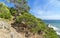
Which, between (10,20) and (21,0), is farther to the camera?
(21,0)

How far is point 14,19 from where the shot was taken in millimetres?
21906

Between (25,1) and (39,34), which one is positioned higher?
(25,1)

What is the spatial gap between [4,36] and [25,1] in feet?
42.3

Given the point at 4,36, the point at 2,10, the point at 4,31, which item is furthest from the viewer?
the point at 2,10

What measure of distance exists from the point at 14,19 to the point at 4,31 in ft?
23.0

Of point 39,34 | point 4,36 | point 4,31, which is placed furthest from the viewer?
point 39,34

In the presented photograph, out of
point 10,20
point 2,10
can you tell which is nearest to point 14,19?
point 10,20

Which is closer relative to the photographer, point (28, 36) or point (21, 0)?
point (28, 36)

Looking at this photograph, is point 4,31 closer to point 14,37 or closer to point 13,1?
point 14,37

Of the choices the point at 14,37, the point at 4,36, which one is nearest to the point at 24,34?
the point at 14,37

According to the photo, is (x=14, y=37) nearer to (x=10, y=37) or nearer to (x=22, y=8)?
(x=10, y=37)

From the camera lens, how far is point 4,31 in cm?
1496

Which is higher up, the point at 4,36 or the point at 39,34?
the point at 4,36

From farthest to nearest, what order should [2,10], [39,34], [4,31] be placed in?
1. [2,10]
2. [39,34]
3. [4,31]
